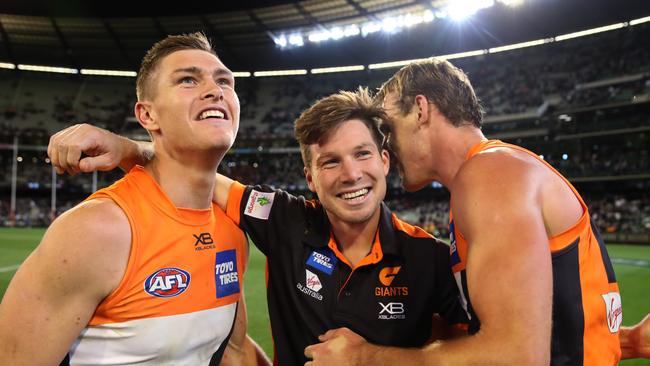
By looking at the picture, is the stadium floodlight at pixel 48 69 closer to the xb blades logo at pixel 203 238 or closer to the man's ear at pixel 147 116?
the man's ear at pixel 147 116

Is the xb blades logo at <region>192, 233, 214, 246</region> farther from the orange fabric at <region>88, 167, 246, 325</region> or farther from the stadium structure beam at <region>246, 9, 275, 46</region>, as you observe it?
the stadium structure beam at <region>246, 9, 275, 46</region>

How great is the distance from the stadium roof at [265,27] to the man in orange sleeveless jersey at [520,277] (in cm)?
3498

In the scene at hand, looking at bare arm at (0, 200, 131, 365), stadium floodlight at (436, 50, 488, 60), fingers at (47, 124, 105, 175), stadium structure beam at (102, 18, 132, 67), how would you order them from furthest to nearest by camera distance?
stadium floodlight at (436, 50, 488, 60) < stadium structure beam at (102, 18, 132, 67) < fingers at (47, 124, 105, 175) < bare arm at (0, 200, 131, 365)

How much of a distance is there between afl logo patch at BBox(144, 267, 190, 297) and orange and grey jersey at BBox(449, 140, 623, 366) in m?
1.78

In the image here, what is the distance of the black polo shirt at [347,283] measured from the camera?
8.98 feet

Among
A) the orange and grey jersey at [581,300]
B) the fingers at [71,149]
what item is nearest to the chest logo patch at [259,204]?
the fingers at [71,149]

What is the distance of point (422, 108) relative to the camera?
292cm

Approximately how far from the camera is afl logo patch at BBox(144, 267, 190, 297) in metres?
2.18

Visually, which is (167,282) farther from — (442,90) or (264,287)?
(264,287)

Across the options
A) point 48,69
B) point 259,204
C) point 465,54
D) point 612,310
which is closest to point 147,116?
point 259,204

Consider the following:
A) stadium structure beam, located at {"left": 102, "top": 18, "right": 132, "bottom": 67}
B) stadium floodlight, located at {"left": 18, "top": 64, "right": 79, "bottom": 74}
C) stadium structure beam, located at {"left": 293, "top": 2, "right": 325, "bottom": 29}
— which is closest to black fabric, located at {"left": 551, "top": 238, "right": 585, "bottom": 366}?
stadium structure beam, located at {"left": 293, "top": 2, "right": 325, "bottom": 29}

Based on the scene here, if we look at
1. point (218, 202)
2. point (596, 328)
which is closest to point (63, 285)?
point (218, 202)

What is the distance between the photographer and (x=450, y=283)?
9.31 ft

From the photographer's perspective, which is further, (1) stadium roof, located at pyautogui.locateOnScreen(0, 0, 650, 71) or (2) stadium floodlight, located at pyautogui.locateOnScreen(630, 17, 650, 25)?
(2) stadium floodlight, located at pyautogui.locateOnScreen(630, 17, 650, 25)
